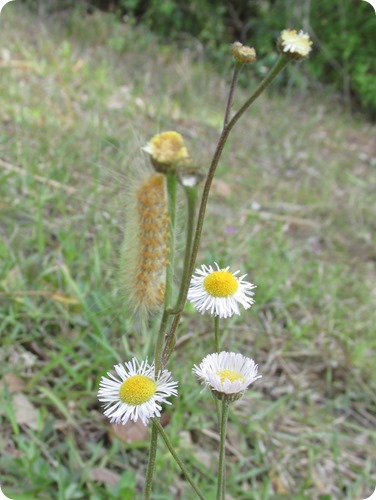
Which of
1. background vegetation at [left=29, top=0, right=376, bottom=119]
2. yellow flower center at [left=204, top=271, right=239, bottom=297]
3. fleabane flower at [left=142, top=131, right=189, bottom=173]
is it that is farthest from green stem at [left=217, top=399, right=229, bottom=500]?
background vegetation at [left=29, top=0, right=376, bottom=119]

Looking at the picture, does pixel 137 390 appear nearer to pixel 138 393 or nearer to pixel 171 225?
A: pixel 138 393

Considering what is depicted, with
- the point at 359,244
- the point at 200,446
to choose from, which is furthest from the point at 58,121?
the point at 200,446

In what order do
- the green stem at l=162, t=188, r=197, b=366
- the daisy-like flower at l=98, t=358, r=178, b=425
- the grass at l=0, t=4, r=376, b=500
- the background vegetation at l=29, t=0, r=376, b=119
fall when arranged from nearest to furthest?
the green stem at l=162, t=188, r=197, b=366, the daisy-like flower at l=98, t=358, r=178, b=425, the grass at l=0, t=4, r=376, b=500, the background vegetation at l=29, t=0, r=376, b=119

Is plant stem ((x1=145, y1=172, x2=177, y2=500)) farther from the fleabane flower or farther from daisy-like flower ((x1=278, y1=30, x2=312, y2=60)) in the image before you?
daisy-like flower ((x1=278, y1=30, x2=312, y2=60))

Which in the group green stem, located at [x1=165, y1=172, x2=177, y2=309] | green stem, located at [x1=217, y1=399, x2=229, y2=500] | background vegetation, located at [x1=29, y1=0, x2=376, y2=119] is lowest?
green stem, located at [x1=217, y1=399, x2=229, y2=500]

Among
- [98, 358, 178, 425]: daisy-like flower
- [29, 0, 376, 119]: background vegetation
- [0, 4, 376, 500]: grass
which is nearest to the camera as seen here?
[98, 358, 178, 425]: daisy-like flower

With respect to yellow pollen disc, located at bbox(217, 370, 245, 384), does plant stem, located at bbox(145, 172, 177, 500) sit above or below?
above

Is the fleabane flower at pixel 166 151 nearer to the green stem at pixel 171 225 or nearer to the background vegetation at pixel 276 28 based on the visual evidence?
the green stem at pixel 171 225

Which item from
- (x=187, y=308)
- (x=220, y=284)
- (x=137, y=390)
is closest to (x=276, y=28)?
(x=187, y=308)
